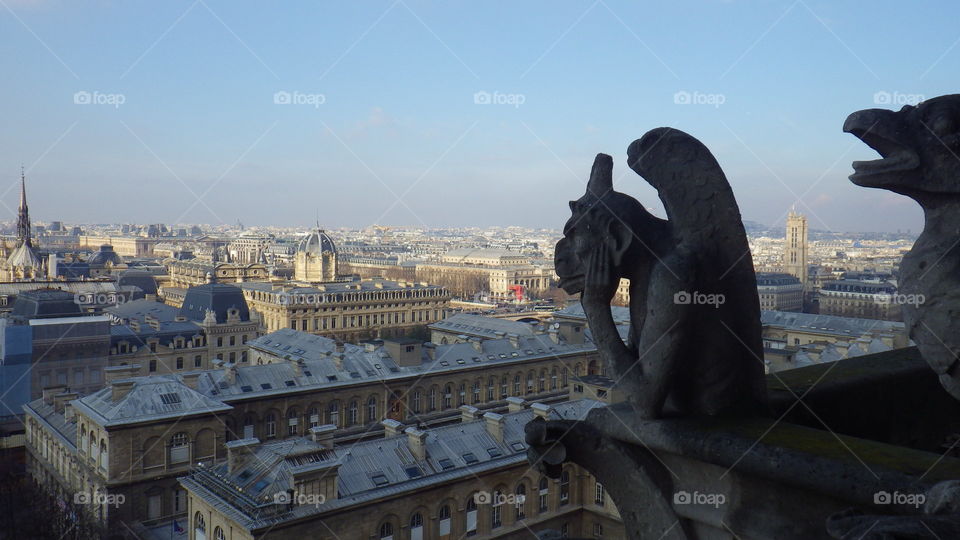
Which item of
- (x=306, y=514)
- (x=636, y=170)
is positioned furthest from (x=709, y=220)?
(x=306, y=514)

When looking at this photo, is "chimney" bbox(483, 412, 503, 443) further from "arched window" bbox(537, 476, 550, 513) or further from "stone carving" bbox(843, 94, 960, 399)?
"stone carving" bbox(843, 94, 960, 399)

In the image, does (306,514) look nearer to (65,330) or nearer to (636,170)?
(636,170)

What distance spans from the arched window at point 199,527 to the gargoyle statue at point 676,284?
19.8 m

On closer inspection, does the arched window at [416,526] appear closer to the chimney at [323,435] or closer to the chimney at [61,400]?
the chimney at [323,435]

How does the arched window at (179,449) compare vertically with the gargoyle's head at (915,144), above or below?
below

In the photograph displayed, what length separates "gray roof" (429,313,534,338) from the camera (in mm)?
53456

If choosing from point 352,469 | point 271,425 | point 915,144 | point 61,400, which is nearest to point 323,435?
point 352,469

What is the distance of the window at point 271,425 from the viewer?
1366 inches

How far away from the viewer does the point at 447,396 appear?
1614 inches

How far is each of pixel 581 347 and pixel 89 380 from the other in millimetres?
32046

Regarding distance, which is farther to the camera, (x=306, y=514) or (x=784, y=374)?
(x=306, y=514)

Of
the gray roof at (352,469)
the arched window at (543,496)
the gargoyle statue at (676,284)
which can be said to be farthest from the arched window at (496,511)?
the gargoyle statue at (676,284)

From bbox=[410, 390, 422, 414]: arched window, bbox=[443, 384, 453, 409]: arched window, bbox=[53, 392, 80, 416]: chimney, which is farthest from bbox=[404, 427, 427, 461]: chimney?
bbox=[53, 392, 80, 416]: chimney

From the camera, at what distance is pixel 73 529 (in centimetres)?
2694
